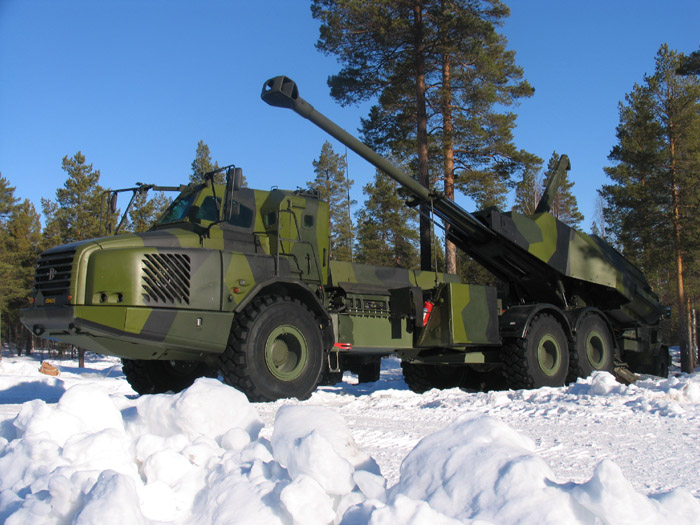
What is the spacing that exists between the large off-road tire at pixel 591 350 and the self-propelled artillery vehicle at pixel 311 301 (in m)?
0.03

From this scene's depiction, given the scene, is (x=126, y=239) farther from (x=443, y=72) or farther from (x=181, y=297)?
(x=443, y=72)

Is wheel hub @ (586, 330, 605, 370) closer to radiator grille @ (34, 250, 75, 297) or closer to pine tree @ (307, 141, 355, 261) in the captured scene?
radiator grille @ (34, 250, 75, 297)

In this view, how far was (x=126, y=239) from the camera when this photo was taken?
6.32 m

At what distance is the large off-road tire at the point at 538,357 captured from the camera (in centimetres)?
903

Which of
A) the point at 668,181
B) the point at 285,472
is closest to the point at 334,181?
the point at 668,181

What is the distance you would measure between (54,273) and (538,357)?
22.3 ft

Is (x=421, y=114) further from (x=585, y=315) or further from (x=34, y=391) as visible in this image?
(x=34, y=391)

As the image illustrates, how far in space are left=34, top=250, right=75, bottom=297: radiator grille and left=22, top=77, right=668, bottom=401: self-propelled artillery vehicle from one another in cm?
2

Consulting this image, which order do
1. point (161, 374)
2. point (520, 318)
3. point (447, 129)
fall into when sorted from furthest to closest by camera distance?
point (447, 129)
point (520, 318)
point (161, 374)

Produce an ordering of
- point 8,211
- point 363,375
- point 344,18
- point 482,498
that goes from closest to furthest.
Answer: point 482,498
point 363,375
point 344,18
point 8,211

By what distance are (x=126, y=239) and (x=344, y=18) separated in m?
13.2

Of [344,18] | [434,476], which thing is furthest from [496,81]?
[434,476]

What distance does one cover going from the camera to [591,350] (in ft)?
33.9

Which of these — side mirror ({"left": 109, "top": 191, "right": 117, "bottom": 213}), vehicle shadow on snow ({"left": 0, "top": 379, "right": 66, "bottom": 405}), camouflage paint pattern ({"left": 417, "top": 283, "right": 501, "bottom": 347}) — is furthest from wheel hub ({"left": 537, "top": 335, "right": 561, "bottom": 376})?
vehicle shadow on snow ({"left": 0, "top": 379, "right": 66, "bottom": 405})
